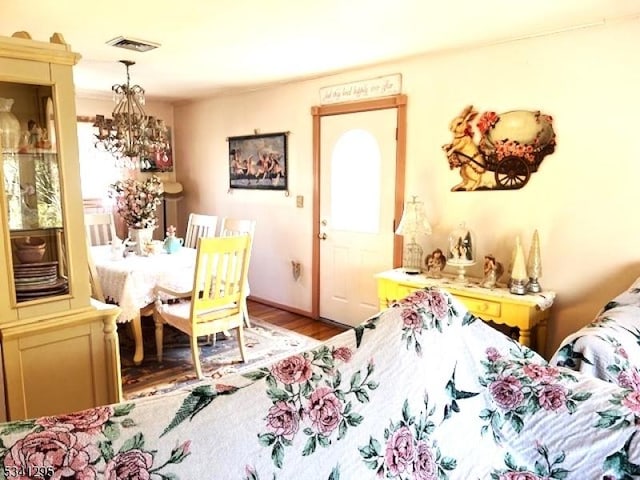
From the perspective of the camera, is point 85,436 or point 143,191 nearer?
point 85,436

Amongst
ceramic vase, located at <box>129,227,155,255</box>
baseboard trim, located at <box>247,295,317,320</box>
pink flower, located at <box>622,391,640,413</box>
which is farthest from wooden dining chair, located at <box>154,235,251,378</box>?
pink flower, located at <box>622,391,640,413</box>

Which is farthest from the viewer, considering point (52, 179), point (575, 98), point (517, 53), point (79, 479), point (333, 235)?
point (333, 235)

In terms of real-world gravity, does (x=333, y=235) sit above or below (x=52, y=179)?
below

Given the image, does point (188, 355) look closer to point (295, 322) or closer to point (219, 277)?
point (219, 277)

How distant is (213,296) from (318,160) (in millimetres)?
1631

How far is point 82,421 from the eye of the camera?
0.91m

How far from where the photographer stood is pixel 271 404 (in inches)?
41.3

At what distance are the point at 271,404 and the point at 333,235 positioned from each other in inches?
125

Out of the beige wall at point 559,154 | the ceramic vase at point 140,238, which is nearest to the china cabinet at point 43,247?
the ceramic vase at point 140,238

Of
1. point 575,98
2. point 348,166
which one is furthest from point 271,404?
point 348,166

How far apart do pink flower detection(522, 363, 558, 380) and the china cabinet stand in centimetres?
167

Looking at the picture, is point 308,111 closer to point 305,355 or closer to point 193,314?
point 193,314

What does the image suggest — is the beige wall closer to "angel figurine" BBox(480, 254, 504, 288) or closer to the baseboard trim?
"angel figurine" BBox(480, 254, 504, 288)

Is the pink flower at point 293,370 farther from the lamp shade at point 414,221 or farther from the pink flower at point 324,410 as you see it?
the lamp shade at point 414,221
